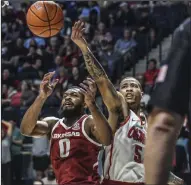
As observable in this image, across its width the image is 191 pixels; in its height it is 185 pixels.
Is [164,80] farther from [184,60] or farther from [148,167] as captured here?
[148,167]

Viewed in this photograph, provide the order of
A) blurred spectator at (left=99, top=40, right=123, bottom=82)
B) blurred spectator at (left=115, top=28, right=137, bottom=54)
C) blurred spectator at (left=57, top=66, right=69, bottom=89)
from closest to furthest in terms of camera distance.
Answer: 1. blurred spectator at (left=57, top=66, right=69, bottom=89)
2. blurred spectator at (left=99, top=40, right=123, bottom=82)
3. blurred spectator at (left=115, top=28, right=137, bottom=54)

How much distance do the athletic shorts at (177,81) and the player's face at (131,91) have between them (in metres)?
3.84

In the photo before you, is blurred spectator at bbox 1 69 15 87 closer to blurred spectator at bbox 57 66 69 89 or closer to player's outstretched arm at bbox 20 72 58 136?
blurred spectator at bbox 57 66 69 89

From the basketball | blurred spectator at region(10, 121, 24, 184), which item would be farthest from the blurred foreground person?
blurred spectator at region(10, 121, 24, 184)

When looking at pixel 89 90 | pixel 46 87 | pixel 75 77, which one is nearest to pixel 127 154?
pixel 89 90

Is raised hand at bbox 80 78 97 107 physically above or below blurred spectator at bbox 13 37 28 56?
above

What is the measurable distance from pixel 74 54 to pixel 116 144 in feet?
28.0

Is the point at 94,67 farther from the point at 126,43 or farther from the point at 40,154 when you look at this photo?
the point at 126,43

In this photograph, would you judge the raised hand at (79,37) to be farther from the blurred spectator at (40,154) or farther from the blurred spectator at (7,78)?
the blurred spectator at (7,78)

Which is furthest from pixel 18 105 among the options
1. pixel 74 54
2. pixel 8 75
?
pixel 74 54

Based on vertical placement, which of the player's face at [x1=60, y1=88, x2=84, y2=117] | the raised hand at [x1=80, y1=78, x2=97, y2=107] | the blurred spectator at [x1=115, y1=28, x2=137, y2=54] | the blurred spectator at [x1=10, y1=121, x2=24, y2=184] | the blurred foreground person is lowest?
the blurred spectator at [x1=10, y1=121, x2=24, y2=184]

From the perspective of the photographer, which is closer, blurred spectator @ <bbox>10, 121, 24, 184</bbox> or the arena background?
blurred spectator @ <bbox>10, 121, 24, 184</bbox>

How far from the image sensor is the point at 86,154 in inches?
212

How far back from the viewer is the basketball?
6.35 m
